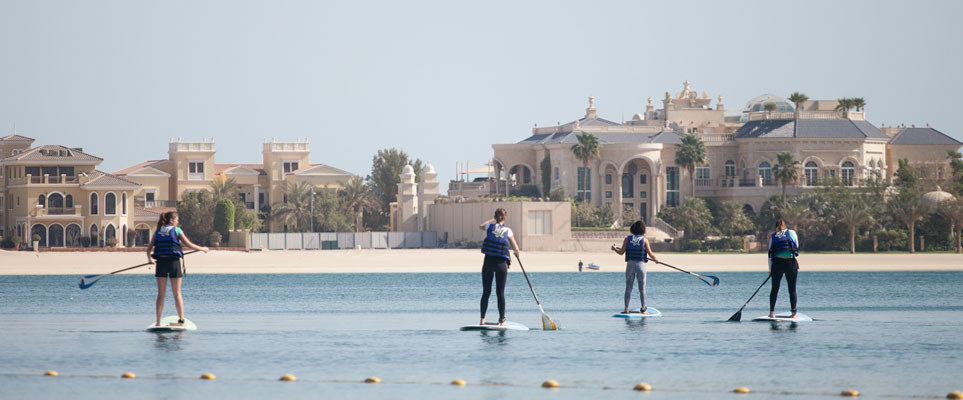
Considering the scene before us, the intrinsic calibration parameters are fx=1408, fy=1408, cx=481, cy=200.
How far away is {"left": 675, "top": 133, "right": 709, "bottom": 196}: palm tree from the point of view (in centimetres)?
9275

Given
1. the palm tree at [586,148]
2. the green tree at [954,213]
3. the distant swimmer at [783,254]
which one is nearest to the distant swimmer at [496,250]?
the distant swimmer at [783,254]

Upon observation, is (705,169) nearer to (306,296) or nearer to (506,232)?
(306,296)

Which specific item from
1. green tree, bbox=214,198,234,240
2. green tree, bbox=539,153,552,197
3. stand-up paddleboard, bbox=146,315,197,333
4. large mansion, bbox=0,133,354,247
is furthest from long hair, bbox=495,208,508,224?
green tree, bbox=539,153,552,197

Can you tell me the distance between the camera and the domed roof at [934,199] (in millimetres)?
85438

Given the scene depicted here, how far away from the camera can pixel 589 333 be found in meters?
21.8

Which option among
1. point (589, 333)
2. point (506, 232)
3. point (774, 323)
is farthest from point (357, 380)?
point (774, 323)

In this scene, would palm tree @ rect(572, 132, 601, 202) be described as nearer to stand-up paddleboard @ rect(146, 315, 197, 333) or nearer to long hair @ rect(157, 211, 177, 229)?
stand-up paddleboard @ rect(146, 315, 197, 333)

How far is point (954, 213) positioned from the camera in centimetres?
8325

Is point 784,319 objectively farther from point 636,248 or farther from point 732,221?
point 732,221

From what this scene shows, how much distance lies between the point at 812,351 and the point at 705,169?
77768 millimetres

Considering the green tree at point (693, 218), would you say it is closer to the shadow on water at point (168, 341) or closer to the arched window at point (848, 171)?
the arched window at point (848, 171)

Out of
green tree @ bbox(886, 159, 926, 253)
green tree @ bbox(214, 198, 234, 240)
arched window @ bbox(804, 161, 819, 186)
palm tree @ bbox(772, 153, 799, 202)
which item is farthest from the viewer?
arched window @ bbox(804, 161, 819, 186)

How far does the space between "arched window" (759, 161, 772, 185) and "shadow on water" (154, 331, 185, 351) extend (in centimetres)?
7725

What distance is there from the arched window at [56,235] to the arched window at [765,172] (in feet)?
149
